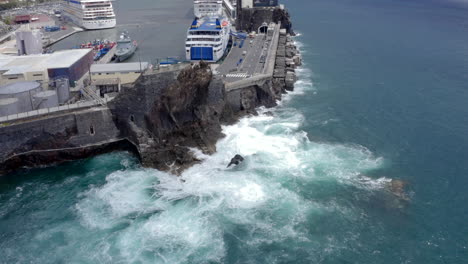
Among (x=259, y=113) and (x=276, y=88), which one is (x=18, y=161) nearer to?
(x=259, y=113)

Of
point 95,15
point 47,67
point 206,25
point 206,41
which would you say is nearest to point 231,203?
point 47,67

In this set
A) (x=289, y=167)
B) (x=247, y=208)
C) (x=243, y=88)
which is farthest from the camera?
(x=243, y=88)

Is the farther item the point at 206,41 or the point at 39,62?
the point at 206,41

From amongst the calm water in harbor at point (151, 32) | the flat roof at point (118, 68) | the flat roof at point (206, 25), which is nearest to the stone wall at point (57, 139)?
the flat roof at point (118, 68)

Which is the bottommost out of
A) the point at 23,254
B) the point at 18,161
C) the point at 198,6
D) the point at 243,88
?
the point at 23,254

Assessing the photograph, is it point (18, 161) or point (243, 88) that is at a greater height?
point (243, 88)

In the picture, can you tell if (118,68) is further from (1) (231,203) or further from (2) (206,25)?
(1) (231,203)

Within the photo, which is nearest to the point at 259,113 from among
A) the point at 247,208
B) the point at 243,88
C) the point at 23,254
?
the point at 243,88

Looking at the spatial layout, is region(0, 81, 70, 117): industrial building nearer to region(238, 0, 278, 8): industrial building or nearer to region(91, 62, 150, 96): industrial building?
region(91, 62, 150, 96): industrial building
